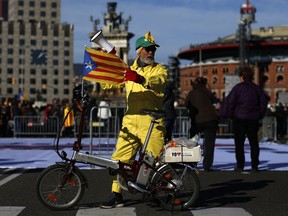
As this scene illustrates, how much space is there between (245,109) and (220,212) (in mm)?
4607

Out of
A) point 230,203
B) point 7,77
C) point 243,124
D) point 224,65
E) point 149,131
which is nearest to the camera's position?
point 149,131

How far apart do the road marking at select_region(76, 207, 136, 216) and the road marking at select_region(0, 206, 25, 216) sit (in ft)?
2.22

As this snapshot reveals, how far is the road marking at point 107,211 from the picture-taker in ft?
21.1

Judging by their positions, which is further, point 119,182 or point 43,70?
point 43,70

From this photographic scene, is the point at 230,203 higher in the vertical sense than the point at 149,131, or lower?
lower

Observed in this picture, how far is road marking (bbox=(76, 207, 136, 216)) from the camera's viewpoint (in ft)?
21.1

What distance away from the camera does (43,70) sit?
149 meters

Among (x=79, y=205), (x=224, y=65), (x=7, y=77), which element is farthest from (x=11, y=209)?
(x=7, y=77)

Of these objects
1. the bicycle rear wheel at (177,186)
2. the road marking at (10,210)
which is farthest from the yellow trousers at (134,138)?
the road marking at (10,210)

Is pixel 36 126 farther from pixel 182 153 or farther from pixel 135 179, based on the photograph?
pixel 182 153

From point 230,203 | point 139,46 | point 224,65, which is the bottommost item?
point 230,203

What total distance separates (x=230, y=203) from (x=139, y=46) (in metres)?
2.28

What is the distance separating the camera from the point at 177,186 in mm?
6609

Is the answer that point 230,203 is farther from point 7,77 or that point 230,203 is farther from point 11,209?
point 7,77
